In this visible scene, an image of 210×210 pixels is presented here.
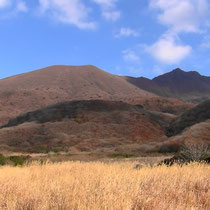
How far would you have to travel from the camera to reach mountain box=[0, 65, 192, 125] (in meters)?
94.6

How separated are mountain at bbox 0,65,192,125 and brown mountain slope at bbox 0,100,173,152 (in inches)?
851

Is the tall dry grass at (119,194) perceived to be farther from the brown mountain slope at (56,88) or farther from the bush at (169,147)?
the brown mountain slope at (56,88)

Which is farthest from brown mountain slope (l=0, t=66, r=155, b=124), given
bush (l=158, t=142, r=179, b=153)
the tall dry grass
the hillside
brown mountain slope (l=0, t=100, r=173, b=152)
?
the tall dry grass

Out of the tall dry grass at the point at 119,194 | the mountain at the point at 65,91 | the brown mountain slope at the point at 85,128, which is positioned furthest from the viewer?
the mountain at the point at 65,91

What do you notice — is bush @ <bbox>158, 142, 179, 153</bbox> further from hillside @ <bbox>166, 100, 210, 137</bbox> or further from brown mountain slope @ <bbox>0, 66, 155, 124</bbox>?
brown mountain slope @ <bbox>0, 66, 155, 124</bbox>

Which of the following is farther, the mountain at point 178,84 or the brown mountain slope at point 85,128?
the mountain at point 178,84

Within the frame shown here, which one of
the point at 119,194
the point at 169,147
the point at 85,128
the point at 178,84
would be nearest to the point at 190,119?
the point at 85,128

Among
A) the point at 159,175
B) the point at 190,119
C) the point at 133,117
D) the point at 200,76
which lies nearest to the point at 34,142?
the point at 133,117

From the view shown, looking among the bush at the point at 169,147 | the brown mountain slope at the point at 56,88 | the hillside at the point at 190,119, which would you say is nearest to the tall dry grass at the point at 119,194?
the bush at the point at 169,147

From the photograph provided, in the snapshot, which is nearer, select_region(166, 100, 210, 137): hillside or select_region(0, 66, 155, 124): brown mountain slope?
select_region(166, 100, 210, 137): hillside

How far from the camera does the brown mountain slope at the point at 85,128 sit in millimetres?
50656

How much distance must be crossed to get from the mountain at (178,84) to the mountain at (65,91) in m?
24.6

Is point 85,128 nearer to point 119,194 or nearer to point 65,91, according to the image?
point 119,194

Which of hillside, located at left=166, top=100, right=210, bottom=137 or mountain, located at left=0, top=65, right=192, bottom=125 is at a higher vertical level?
mountain, located at left=0, top=65, right=192, bottom=125
